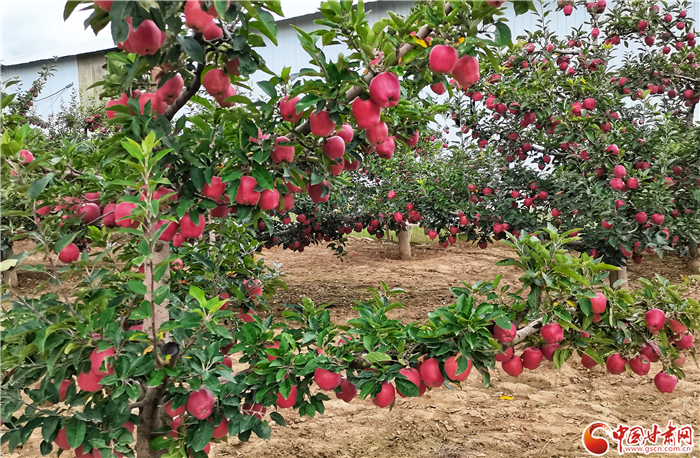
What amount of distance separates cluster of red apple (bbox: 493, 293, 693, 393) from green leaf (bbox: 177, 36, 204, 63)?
1.20 m

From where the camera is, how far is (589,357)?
181 cm

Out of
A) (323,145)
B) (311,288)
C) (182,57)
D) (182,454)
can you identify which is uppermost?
(182,57)

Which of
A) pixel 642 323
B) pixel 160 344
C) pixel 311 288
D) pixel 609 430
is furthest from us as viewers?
pixel 311 288

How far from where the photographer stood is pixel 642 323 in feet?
5.65

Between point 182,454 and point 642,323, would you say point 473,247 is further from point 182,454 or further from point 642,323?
point 182,454

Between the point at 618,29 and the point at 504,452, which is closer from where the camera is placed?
the point at 504,452

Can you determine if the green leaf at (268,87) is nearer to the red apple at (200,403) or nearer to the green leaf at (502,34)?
the green leaf at (502,34)

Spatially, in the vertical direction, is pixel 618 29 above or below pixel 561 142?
above

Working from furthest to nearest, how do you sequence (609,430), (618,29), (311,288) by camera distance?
(311,288) → (618,29) → (609,430)

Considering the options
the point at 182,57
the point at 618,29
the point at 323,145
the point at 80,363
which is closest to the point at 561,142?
the point at 618,29

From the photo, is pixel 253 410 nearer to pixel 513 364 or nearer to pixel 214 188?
pixel 214 188

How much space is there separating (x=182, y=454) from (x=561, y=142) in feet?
11.7

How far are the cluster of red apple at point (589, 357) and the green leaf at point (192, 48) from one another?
1204mm

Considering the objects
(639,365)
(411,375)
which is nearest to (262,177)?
(411,375)
